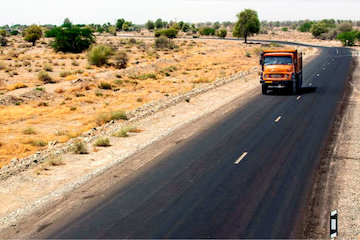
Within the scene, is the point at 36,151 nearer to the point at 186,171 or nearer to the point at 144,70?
the point at 186,171

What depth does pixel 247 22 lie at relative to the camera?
95125 mm

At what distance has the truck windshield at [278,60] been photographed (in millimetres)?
27859

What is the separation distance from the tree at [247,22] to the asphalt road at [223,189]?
7832cm

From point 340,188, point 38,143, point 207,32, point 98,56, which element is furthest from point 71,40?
point 207,32

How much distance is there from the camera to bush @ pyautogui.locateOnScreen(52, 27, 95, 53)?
232 ft

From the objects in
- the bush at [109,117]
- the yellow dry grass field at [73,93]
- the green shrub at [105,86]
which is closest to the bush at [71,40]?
the yellow dry grass field at [73,93]

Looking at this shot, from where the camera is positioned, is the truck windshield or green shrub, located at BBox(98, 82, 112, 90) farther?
green shrub, located at BBox(98, 82, 112, 90)

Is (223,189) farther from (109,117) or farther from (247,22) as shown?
(247,22)

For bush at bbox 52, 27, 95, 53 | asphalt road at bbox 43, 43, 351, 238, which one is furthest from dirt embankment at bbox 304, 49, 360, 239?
bush at bbox 52, 27, 95, 53

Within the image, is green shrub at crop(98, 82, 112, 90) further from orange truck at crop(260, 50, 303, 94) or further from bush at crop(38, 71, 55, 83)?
orange truck at crop(260, 50, 303, 94)

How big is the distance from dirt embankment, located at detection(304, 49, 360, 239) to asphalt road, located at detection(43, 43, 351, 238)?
39cm

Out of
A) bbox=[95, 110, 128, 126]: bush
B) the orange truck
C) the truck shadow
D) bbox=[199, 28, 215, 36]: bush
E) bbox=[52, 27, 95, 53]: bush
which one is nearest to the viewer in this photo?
bbox=[95, 110, 128, 126]: bush

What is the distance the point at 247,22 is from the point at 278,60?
7047cm

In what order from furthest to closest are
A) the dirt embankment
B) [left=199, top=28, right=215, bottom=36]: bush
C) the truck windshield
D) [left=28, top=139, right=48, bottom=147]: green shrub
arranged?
[left=199, top=28, right=215, bottom=36]: bush
the truck windshield
[left=28, top=139, right=48, bottom=147]: green shrub
the dirt embankment
